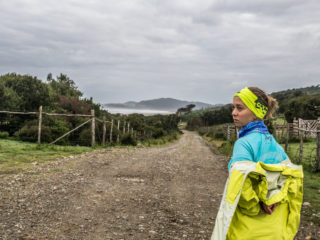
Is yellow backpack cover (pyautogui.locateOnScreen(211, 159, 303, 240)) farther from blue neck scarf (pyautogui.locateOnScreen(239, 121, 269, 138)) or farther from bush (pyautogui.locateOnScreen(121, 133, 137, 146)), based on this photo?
bush (pyautogui.locateOnScreen(121, 133, 137, 146))

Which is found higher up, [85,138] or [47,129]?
[47,129]

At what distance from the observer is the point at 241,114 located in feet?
7.13

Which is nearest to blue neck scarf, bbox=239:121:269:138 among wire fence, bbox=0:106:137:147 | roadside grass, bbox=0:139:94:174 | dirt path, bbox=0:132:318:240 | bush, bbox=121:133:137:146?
dirt path, bbox=0:132:318:240

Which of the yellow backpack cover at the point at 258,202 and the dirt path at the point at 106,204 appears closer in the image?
the yellow backpack cover at the point at 258,202

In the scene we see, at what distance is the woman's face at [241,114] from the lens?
2.15m

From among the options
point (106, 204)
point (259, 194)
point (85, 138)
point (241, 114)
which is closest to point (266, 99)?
point (241, 114)

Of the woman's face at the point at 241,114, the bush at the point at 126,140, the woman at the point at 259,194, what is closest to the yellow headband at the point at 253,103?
the woman's face at the point at 241,114

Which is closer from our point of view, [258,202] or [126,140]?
[258,202]

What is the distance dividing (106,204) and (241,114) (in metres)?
3.71

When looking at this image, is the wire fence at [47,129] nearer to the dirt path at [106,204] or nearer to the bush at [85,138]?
the bush at [85,138]

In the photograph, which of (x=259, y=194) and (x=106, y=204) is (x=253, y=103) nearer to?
(x=259, y=194)

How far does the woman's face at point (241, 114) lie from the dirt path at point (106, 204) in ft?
7.97

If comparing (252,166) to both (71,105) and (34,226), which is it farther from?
(71,105)

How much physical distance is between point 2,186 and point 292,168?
5.79 meters
